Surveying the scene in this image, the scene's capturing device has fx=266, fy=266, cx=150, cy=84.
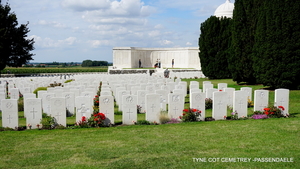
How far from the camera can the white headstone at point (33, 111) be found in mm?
7969

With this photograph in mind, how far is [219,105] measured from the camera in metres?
8.90

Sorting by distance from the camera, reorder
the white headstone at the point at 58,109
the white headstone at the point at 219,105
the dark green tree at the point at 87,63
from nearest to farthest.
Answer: the white headstone at the point at 58,109
the white headstone at the point at 219,105
the dark green tree at the point at 87,63

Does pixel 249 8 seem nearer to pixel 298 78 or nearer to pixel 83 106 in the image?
pixel 298 78

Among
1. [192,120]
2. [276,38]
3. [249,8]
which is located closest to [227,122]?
[192,120]

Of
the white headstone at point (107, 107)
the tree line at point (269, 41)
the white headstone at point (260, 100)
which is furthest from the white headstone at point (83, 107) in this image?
the tree line at point (269, 41)

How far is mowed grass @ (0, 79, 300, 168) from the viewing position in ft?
16.3

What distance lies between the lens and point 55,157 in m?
5.34

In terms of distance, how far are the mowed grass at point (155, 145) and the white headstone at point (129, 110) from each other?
485mm

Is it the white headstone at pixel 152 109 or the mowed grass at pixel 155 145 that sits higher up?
the white headstone at pixel 152 109

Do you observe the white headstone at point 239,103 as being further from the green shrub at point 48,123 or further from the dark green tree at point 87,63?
the dark green tree at point 87,63

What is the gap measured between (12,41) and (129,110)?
35.1 metres

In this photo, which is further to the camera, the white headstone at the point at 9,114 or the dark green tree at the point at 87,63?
the dark green tree at the point at 87,63

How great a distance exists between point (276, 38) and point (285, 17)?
3.96 ft

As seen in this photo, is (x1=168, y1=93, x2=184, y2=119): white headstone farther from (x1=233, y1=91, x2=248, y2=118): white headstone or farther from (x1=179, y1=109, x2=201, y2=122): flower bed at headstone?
(x1=233, y1=91, x2=248, y2=118): white headstone
